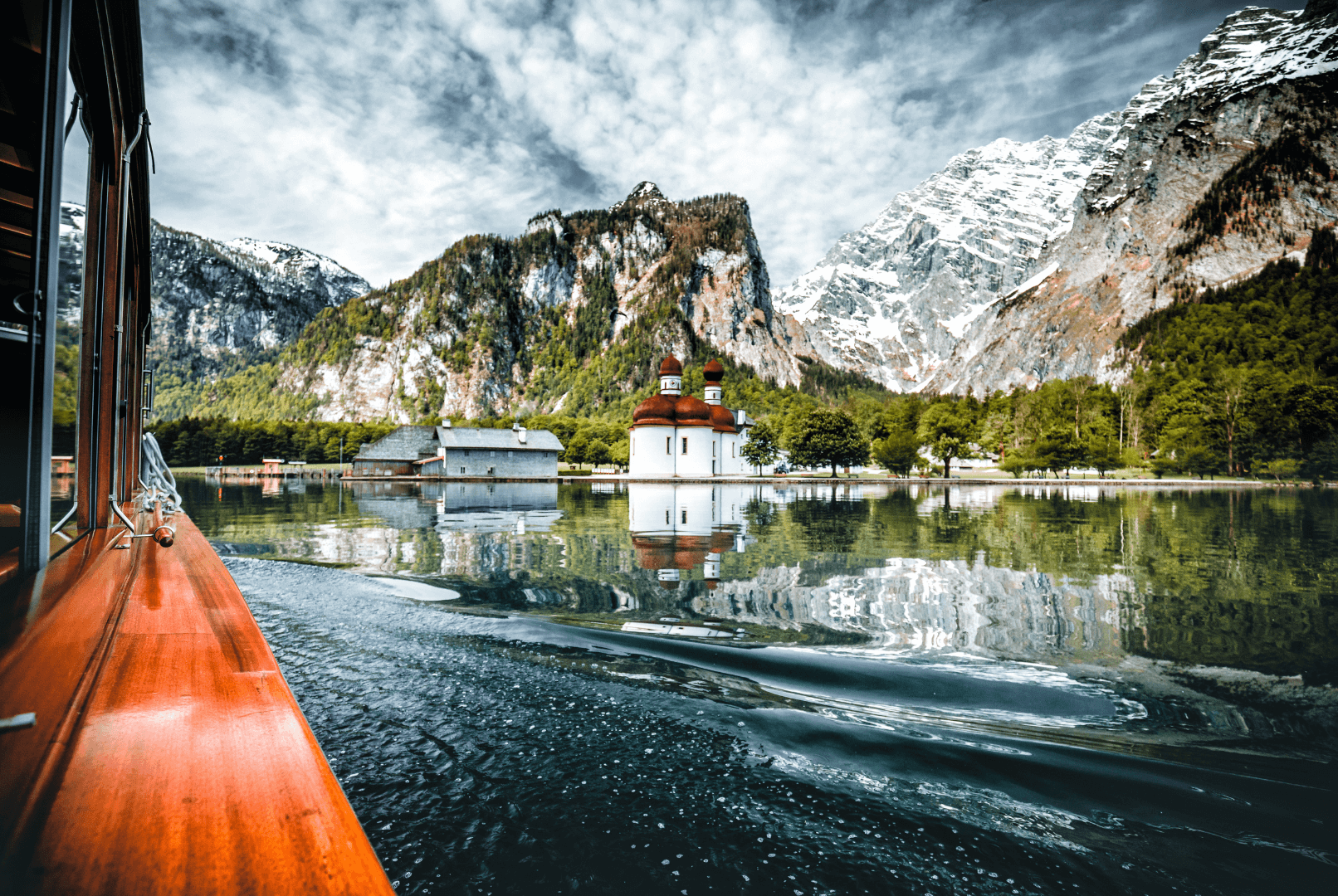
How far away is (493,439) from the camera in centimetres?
6269

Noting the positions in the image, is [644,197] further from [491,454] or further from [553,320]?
[491,454]

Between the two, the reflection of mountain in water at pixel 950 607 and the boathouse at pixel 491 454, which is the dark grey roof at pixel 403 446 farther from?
the reflection of mountain in water at pixel 950 607

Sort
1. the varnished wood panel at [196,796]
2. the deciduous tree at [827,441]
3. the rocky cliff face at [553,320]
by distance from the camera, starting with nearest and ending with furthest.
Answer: the varnished wood panel at [196,796]
the deciduous tree at [827,441]
the rocky cliff face at [553,320]

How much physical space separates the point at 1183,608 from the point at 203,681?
9.48 metres

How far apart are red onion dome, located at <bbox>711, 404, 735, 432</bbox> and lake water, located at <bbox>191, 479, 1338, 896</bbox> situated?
59.7m

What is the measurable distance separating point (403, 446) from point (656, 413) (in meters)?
25.9

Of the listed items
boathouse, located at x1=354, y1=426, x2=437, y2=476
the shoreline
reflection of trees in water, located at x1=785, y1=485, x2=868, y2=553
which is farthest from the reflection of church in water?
boathouse, located at x1=354, y1=426, x2=437, y2=476

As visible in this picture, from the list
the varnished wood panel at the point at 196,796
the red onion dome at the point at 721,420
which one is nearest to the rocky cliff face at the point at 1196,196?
the red onion dome at the point at 721,420

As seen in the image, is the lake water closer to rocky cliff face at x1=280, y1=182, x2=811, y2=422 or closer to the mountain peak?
rocky cliff face at x1=280, y1=182, x2=811, y2=422

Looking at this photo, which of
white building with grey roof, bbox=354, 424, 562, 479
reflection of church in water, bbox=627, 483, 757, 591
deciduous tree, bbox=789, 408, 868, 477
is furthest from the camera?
deciduous tree, bbox=789, 408, 868, 477

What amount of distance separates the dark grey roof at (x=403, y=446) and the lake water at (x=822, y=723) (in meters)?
58.1

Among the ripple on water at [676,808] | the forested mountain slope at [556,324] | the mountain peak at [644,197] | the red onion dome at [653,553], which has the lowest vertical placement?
the ripple on water at [676,808]

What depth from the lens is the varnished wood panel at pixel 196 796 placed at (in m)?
0.92

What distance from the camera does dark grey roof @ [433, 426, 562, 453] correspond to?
199 ft
